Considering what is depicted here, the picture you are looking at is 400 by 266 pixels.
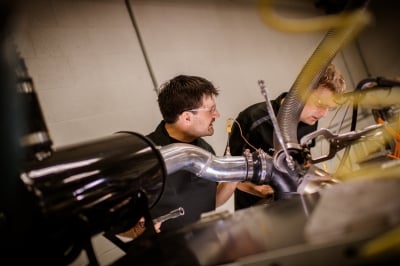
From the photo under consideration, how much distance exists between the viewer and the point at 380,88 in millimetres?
1414

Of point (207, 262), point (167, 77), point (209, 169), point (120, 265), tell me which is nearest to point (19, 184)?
point (120, 265)

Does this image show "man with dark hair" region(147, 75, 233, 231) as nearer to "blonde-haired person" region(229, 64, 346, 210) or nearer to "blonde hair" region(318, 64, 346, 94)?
"blonde-haired person" region(229, 64, 346, 210)

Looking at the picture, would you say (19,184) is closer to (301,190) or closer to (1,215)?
(1,215)

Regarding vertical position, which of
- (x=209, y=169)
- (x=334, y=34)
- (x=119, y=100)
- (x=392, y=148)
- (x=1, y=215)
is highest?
(x=119, y=100)

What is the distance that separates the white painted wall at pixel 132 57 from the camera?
62.3 inches

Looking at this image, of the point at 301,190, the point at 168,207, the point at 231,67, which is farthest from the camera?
the point at 231,67

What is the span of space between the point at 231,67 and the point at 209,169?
1847mm

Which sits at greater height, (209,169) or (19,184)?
(19,184)

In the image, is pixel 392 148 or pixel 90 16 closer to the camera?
pixel 392 148

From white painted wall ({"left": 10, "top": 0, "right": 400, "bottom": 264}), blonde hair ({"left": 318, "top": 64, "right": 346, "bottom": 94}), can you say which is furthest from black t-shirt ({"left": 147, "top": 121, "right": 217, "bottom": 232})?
blonde hair ({"left": 318, "top": 64, "right": 346, "bottom": 94})

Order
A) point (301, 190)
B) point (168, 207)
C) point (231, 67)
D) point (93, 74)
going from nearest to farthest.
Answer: point (301, 190)
point (168, 207)
point (93, 74)
point (231, 67)

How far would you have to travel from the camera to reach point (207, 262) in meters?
0.49

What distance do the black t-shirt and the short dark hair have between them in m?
0.12

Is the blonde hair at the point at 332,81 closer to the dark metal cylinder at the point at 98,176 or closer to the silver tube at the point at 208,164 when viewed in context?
the silver tube at the point at 208,164
